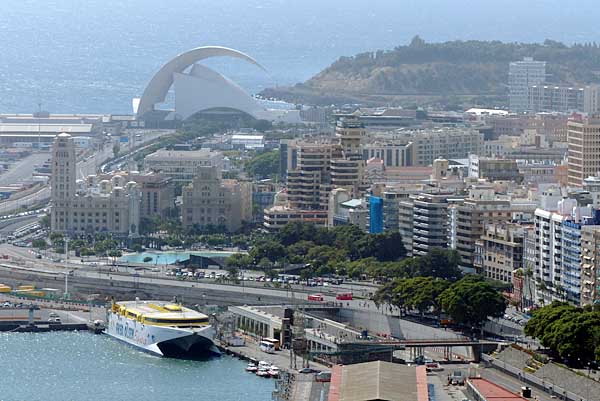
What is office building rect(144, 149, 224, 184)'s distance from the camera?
65.0m

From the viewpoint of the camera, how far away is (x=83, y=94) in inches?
4070

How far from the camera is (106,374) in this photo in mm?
40156

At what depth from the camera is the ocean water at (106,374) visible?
3816 cm

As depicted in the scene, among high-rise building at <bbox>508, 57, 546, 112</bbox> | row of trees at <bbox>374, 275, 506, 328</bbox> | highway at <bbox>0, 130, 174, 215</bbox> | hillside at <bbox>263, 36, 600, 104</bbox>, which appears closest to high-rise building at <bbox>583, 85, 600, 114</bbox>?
high-rise building at <bbox>508, 57, 546, 112</bbox>

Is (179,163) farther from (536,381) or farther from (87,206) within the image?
(536,381)

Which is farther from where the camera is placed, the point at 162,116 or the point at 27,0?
the point at 27,0

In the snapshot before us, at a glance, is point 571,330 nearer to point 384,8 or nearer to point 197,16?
point 197,16

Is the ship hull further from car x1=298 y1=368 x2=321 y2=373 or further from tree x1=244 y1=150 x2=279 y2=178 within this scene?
tree x1=244 y1=150 x2=279 y2=178

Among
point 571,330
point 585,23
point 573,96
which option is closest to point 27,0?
point 585,23

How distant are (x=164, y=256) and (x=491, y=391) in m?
19.0

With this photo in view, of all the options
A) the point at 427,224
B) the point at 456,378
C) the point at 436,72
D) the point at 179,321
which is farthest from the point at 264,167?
the point at 436,72

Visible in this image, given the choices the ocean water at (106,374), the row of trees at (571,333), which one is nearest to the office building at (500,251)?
the ocean water at (106,374)

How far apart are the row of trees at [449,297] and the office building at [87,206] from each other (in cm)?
1309

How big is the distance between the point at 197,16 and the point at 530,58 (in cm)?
5712
